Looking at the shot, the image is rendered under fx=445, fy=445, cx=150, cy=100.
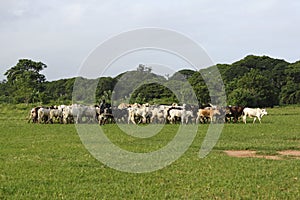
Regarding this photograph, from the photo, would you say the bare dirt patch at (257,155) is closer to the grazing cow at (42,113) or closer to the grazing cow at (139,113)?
the grazing cow at (139,113)

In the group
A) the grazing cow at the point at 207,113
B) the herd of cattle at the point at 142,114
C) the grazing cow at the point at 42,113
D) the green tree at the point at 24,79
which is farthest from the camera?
the green tree at the point at 24,79

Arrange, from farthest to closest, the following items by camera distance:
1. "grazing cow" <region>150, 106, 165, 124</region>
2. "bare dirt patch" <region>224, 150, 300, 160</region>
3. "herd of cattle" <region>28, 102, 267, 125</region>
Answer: "grazing cow" <region>150, 106, 165, 124</region>
"herd of cattle" <region>28, 102, 267, 125</region>
"bare dirt patch" <region>224, 150, 300, 160</region>

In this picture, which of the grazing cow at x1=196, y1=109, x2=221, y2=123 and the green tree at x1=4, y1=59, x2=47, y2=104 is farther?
the green tree at x1=4, y1=59, x2=47, y2=104

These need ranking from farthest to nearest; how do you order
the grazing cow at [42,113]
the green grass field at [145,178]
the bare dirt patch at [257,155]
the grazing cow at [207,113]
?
the grazing cow at [42,113] → the grazing cow at [207,113] → the bare dirt patch at [257,155] → the green grass field at [145,178]

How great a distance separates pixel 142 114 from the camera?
31281mm

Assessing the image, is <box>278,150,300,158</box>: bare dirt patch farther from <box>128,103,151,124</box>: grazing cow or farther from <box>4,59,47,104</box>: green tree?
<box>4,59,47,104</box>: green tree

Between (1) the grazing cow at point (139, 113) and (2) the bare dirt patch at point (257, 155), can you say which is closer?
(2) the bare dirt patch at point (257, 155)

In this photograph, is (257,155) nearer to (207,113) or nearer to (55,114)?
(207,113)

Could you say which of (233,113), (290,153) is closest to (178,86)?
(233,113)

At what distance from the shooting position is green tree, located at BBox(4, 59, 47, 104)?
60606mm

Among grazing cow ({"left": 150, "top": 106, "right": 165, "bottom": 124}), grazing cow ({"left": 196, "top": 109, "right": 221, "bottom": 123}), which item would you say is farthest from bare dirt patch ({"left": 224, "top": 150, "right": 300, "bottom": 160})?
grazing cow ({"left": 150, "top": 106, "right": 165, "bottom": 124})

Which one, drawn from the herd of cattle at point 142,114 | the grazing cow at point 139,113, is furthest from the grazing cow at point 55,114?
the grazing cow at point 139,113

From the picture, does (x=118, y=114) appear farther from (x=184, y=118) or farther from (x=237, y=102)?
(x=237, y=102)

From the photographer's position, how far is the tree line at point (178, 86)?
139 feet
